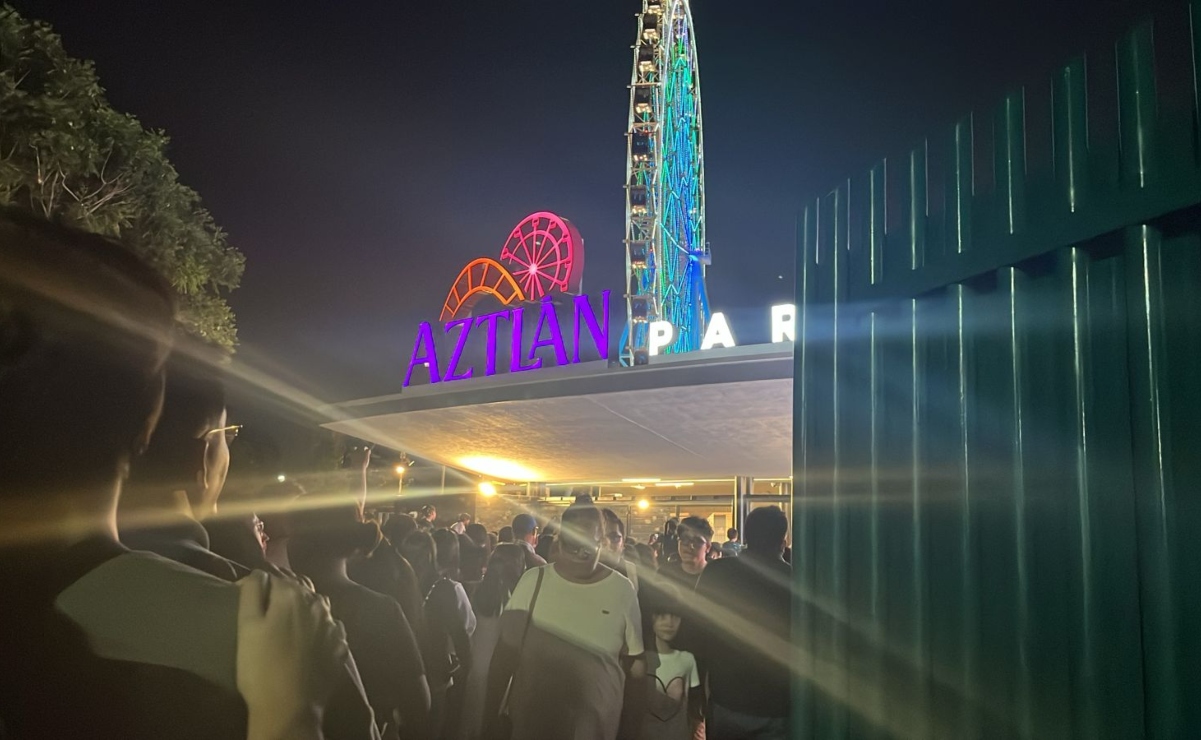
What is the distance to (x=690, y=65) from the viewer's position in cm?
2433

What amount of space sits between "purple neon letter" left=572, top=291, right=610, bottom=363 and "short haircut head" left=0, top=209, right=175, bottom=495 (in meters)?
17.8

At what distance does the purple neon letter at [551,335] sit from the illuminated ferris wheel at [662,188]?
2.47 metres

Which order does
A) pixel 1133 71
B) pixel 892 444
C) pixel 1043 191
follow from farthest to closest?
pixel 892 444 < pixel 1043 191 < pixel 1133 71

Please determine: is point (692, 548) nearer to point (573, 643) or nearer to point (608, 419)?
point (573, 643)

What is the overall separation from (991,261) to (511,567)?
514cm

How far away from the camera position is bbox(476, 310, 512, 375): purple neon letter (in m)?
23.2

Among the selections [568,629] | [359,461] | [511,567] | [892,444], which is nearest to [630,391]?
[511,567]

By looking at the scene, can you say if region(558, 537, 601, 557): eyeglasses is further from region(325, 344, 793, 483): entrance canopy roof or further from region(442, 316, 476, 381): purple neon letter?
region(442, 316, 476, 381): purple neon letter

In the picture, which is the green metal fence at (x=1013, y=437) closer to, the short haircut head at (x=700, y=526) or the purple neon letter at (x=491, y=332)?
the short haircut head at (x=700, y=526)

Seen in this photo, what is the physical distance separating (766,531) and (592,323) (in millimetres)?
16309

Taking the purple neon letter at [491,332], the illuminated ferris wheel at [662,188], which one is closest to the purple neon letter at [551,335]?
the purple neon letter at [491,332]

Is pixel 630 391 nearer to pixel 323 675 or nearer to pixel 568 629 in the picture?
pixel 568 629

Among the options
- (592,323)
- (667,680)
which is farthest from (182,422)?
(592,323)

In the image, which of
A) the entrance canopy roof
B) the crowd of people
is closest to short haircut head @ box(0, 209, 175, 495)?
the crowd of people
